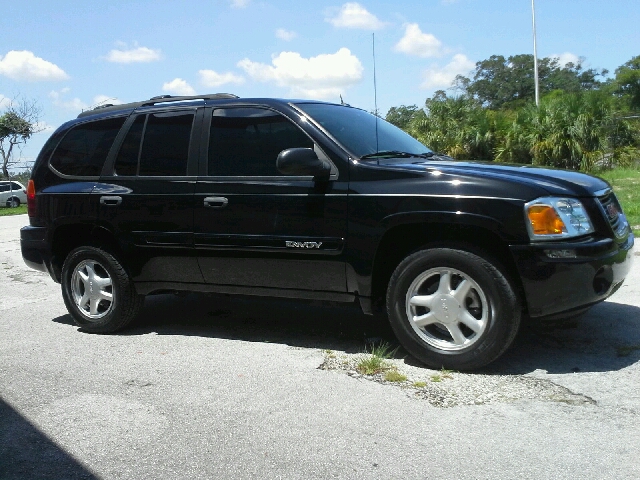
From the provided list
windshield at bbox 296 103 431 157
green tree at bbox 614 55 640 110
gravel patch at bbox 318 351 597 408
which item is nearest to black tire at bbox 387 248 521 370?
gravel patch at bbox 318 351 597 408

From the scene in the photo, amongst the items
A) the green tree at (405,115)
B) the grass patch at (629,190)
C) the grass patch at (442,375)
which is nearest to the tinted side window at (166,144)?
the grass patch at (442,375)

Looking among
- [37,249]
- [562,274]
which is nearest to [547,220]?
[562,274]

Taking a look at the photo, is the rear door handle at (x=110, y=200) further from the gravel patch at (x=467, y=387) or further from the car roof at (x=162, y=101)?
the gravel patch at (x=467, y=387)

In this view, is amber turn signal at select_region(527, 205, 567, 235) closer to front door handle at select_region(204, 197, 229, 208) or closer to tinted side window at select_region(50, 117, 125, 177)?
front door handle at select_region(204, 197, 229, 208)

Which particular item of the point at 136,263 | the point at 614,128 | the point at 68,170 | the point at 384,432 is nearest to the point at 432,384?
the point at 384,432

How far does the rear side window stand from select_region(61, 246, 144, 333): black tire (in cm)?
75

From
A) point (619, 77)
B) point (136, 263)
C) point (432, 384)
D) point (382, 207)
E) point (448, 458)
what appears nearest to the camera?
point (448, 458)

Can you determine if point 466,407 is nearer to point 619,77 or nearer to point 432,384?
point 432,384

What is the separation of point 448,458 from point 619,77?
69138 millimetres

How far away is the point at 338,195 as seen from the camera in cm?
467

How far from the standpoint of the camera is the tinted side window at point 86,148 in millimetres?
5812

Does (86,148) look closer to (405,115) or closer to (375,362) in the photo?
(375,362)

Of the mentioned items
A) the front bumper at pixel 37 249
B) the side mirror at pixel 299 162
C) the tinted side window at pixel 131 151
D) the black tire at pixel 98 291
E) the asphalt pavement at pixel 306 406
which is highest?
the tinted side window at pixel 131 151

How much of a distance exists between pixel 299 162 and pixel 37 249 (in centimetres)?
279
